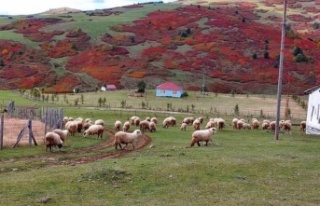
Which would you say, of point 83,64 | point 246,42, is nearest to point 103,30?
point 83,64

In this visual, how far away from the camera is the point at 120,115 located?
5262 cm

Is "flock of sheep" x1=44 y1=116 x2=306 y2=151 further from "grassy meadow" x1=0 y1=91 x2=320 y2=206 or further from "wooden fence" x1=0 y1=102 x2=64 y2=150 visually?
"grassy meadow" x1=0 y1=91 x2=320 y2=206

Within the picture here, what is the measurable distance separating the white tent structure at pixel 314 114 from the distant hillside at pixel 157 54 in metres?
46.1

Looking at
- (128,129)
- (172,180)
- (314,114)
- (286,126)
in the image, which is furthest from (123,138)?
(314,114)

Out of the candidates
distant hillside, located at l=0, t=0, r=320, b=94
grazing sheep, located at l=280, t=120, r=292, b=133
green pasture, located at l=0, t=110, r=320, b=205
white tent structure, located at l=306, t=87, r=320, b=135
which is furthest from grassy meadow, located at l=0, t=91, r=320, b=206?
distant hillside, located at l=0, t=0, r=320, b=94

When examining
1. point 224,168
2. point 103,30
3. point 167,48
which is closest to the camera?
point 224,168

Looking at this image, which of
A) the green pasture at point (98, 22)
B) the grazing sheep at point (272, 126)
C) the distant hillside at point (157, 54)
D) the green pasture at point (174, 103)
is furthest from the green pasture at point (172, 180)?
the green pasture at point (98, 22)

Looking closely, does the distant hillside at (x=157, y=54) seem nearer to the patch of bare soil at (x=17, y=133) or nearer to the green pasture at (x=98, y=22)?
the green pasture at (x=98, y=22)

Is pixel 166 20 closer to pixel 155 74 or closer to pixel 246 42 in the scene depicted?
pixel 246 42

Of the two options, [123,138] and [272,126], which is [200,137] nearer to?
[123,138]

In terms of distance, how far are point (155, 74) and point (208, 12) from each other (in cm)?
4579

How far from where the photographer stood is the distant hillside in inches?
3666

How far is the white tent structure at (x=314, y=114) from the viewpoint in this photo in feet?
138

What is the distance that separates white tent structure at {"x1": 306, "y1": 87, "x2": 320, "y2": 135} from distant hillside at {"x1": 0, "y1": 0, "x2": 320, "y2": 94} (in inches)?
1815
